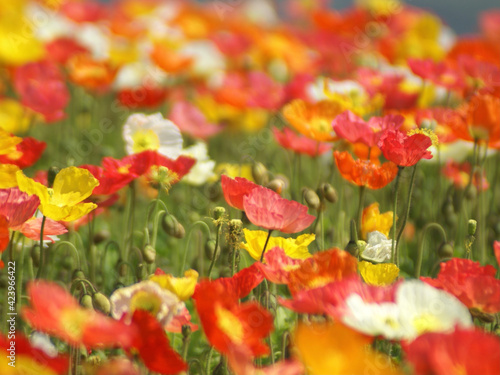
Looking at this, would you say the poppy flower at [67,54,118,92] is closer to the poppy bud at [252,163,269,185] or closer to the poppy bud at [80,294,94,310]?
the poppy bud at [252,163,269,185]

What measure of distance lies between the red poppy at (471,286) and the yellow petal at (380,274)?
0.07 meters

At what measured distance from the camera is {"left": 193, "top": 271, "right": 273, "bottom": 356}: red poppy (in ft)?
3.23

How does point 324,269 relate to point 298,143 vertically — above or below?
below

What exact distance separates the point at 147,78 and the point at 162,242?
4.78ft

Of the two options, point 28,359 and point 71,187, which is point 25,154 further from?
point 28,359

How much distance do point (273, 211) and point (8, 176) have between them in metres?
0.52

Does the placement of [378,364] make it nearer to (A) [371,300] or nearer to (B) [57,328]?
(A) [371,300]

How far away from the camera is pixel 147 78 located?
142 inches

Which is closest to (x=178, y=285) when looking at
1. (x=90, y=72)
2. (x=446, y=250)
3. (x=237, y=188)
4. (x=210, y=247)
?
(x=237, y=188)

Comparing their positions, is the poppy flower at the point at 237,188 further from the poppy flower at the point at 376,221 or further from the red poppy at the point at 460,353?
the red poppy at the point at 460,353

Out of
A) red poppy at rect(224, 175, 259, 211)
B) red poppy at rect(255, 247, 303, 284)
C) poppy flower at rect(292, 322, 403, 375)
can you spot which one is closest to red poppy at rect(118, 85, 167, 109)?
red poppy at rect(224, 175, 259, 211)

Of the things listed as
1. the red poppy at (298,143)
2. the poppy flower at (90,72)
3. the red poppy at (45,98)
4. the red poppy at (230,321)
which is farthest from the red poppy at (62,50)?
the red poppy at (230,321)

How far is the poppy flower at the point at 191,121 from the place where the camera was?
9.34 ft

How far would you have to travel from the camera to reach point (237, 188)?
1339 millimetres
